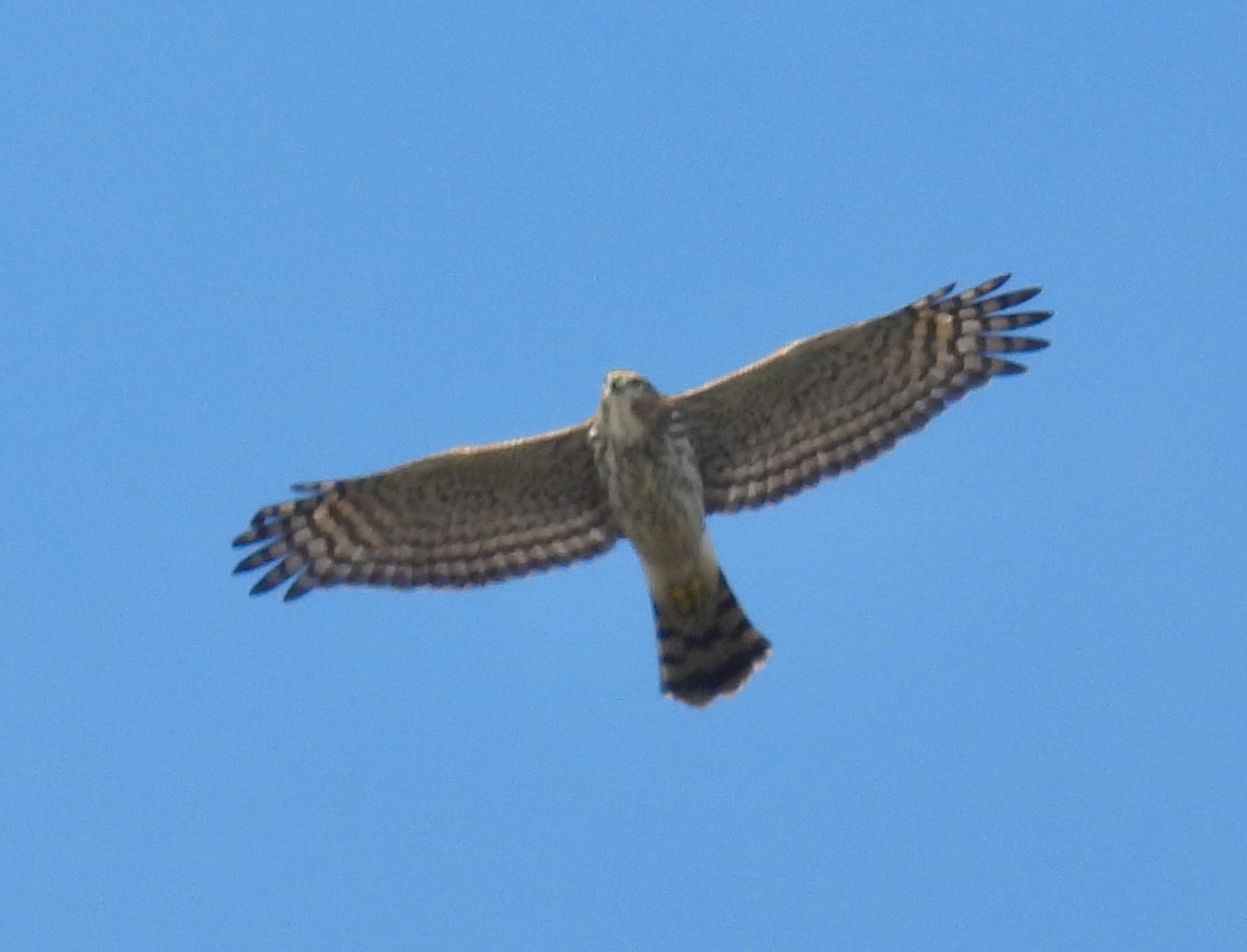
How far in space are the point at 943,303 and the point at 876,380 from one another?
2.07ft

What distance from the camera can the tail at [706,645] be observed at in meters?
15.5

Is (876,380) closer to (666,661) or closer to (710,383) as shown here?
(710,383)

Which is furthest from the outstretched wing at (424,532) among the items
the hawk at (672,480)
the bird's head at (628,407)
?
the bird's head at (628,407)

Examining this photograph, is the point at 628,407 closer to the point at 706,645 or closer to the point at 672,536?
the point at 672,536

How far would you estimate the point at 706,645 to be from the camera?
51.1 feet

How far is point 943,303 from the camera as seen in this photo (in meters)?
15.8

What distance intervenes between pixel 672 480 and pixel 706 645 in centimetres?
108

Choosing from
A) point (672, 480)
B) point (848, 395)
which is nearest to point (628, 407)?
point (672, 480)

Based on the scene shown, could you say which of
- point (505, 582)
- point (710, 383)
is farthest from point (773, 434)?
point (505, 582)

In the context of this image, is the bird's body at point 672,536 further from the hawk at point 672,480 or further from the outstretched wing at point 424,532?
the outstretched wing at point 424,532

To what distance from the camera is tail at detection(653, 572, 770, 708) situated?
50.9 ft

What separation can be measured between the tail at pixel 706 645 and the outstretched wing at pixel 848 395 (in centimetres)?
65

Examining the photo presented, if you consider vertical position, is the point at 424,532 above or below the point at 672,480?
above

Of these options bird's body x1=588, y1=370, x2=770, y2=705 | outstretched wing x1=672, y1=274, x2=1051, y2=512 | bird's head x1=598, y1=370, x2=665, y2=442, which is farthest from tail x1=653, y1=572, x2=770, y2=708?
bird's head x1=598, y1=370, x2=665, y2=442
